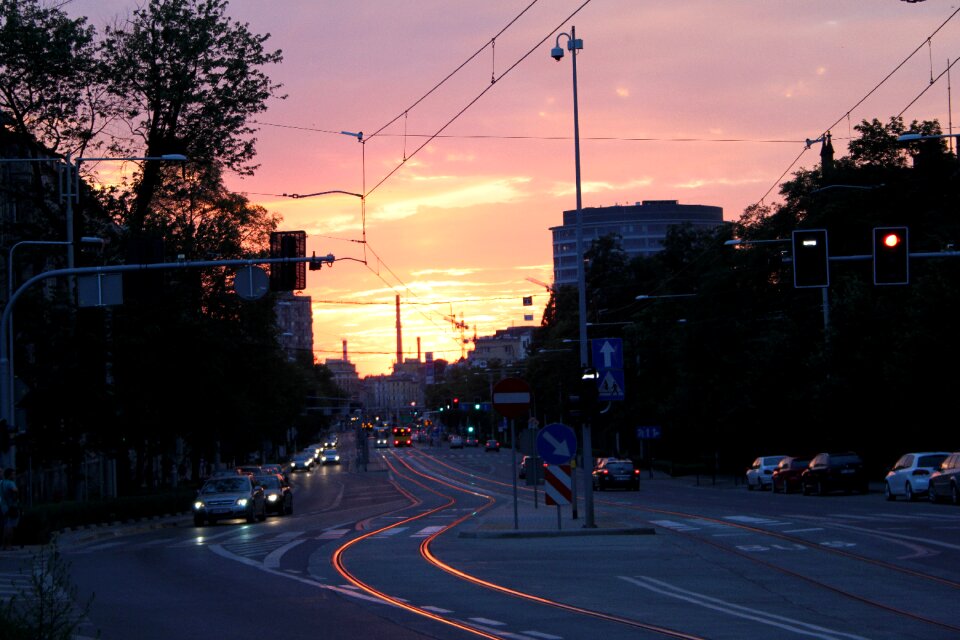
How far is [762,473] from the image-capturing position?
53.9m

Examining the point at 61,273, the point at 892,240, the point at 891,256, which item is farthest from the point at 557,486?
the point at 61,273

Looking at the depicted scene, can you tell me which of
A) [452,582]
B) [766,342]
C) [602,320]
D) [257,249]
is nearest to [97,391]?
[257,249]

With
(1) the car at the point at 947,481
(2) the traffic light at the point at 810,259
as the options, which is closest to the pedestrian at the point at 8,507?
(2) the traffic light at the point at 810,259

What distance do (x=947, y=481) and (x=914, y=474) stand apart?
129 inches

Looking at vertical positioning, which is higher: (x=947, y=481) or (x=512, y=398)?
(x=512, y=398)

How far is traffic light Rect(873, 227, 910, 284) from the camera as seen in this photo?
76.2 feet

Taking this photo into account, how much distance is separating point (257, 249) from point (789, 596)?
150 feet

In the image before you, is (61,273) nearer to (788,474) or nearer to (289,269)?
(289,269)

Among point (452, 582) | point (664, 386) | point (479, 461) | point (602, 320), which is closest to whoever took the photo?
A: point (452, 582)

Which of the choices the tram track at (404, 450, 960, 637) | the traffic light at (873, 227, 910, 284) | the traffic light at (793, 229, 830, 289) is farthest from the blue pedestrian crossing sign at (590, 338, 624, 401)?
the traffic light at (873, 227, 910, 284)

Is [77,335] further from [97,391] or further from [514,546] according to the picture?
[514,546]

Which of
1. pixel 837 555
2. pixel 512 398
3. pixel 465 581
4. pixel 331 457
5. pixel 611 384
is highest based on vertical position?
pixel 611 384

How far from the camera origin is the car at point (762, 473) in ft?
176

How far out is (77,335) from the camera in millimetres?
37469
